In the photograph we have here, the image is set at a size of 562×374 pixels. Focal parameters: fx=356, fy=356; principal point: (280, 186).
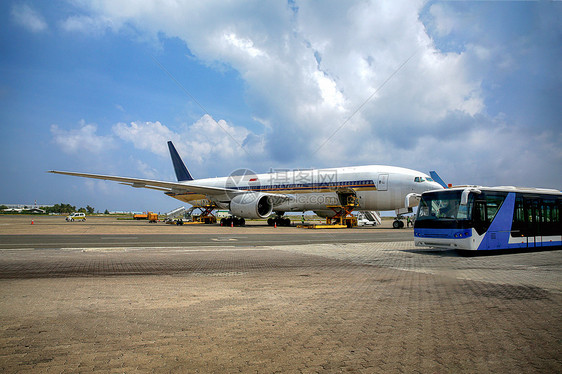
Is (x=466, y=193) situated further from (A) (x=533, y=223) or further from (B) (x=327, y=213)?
(B) (x=327, y=213)

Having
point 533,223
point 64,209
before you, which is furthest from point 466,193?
point 64,209

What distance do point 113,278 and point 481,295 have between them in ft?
21.9

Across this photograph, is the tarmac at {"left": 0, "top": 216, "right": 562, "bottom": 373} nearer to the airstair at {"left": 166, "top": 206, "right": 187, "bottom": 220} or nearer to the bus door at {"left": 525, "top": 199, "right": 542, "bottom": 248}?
the bus door at {"left": 525, "top": 199, "right": 542, "bottom": 248}

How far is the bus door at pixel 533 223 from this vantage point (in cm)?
1341

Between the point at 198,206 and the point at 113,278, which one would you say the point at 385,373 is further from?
the point at 198,206

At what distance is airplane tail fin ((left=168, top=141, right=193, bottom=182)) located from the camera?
44.8 m

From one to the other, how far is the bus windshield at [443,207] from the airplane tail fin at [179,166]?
35.9 meters

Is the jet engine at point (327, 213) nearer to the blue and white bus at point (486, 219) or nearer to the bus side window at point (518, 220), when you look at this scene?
the blue and white bus at point (486, 219)

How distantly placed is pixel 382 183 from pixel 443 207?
1564 centimetres

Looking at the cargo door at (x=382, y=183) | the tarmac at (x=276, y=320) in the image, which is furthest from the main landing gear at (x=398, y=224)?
the tarmac at (x=276, y=320)

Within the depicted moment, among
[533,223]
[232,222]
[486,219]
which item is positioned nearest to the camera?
[486,219]

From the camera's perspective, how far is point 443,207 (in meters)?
12.6

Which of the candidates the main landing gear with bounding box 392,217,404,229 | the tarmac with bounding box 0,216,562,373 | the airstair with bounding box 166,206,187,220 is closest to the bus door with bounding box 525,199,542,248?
the tarmac with bounding box 0,216,562,373

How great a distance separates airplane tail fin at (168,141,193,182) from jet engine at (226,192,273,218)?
15.4m
